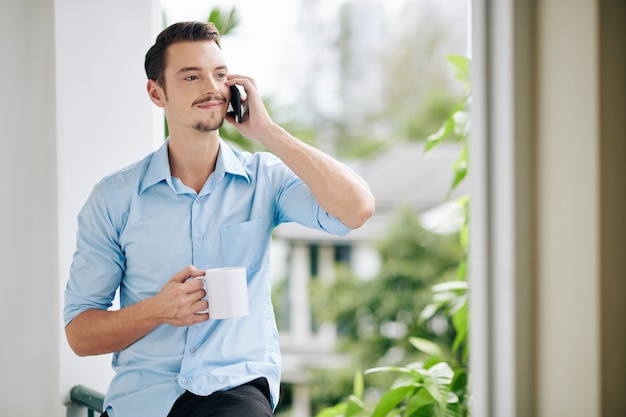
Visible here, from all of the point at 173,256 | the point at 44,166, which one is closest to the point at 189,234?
the point at 173,256

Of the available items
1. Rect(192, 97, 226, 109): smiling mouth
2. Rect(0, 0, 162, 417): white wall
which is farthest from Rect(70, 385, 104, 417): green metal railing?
Rect(192, 97, 226, 109): smiling mouth

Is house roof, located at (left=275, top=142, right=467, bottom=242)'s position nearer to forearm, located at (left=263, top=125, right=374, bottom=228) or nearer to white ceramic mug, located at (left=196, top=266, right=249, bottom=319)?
forearm, located at (left=263, top=125, right=374, bottom=228)

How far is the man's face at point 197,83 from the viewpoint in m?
1.53

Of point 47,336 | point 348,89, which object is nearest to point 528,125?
point 47,336

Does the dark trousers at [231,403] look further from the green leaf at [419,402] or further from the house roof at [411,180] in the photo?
the house roof at [411,180]

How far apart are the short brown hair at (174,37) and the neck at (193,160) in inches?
5.6

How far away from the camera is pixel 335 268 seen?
44.1 feet

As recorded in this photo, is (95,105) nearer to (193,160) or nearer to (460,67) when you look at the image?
(193,160)

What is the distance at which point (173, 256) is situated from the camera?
1536mm

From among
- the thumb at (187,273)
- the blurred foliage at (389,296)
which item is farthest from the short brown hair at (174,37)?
the blurred foliage at (389,296)

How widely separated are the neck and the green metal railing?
25.2 inches

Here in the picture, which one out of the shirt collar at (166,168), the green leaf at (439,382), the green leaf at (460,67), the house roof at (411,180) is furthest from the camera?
the house roof at (411,180)

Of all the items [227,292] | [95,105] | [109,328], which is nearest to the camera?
[227,292]

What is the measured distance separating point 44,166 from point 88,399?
62 cm
